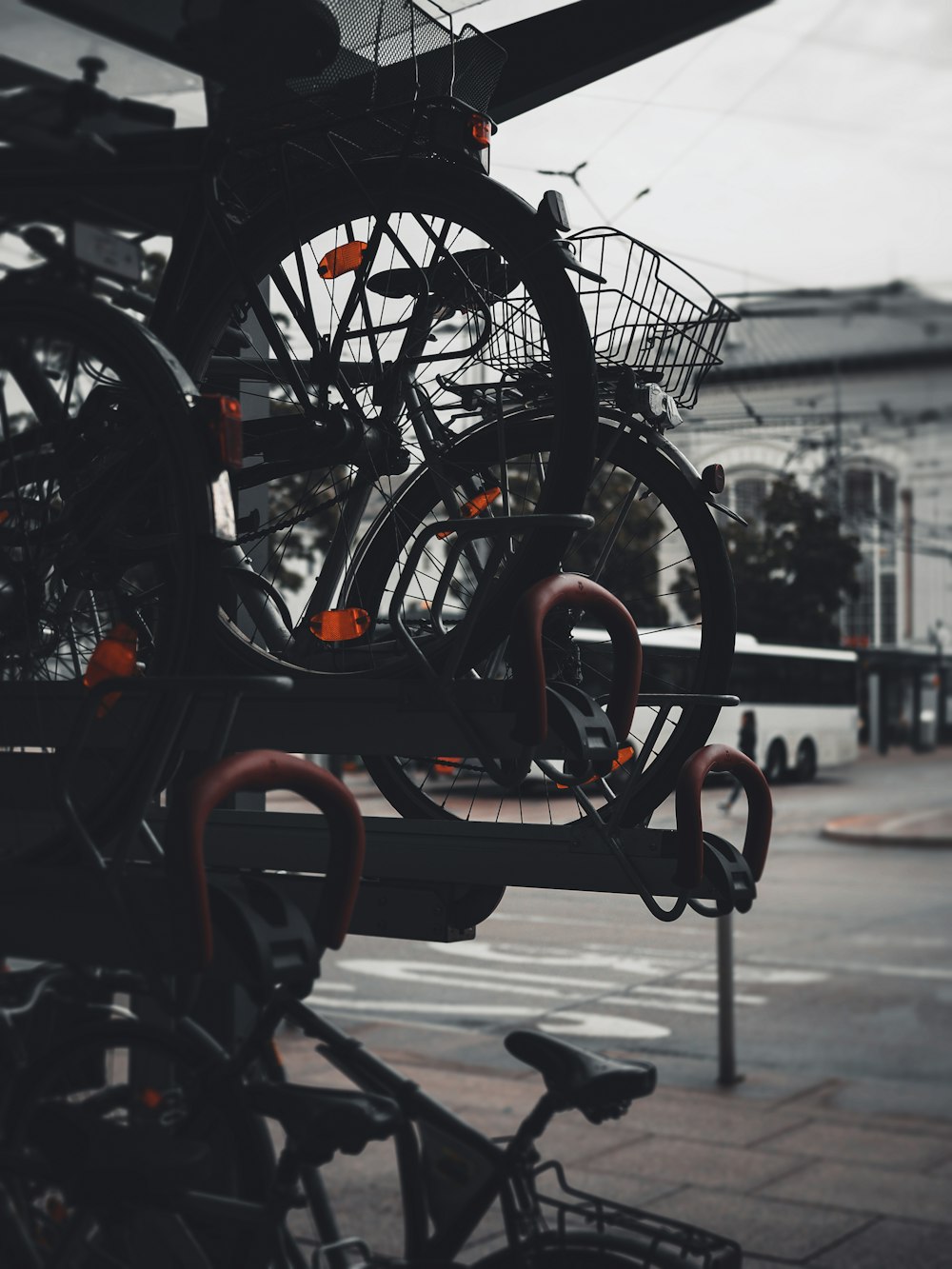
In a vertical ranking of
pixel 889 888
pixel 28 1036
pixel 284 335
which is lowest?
pixel 889 888

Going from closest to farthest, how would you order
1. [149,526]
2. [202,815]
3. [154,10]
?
[202,815] < [149,526] < [154,10]

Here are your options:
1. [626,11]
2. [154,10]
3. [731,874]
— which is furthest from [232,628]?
[154,10]

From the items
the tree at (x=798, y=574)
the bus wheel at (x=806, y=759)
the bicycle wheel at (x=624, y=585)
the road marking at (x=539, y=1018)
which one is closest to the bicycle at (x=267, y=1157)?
the bicycle wheel at (x=624, y=585)

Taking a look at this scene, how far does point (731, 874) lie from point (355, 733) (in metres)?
0.55

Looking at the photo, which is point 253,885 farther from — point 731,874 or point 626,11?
point 626,11

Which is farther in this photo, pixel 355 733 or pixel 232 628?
pixel 232 628

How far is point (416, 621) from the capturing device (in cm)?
238

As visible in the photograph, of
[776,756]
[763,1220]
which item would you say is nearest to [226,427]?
[763,1220]

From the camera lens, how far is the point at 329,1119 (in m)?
2.61

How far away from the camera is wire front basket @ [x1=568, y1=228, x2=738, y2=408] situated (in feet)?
7.73

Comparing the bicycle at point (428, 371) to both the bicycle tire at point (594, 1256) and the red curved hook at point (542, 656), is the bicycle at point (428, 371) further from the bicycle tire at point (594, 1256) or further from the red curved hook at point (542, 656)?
the bicycle tire at point (594, 1256)

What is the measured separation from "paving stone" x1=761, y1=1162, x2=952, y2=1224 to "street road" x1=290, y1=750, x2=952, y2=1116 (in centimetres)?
113

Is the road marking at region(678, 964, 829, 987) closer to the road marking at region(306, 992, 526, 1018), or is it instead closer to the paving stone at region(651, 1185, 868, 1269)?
the road marking at region(306, 992, 526, 1018)

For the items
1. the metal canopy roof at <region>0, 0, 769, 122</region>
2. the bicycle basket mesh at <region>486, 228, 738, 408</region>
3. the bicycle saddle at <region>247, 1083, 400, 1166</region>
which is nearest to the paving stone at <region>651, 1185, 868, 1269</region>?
the bicycle saddle at <region>247, 1083, 400, 1166</region>
